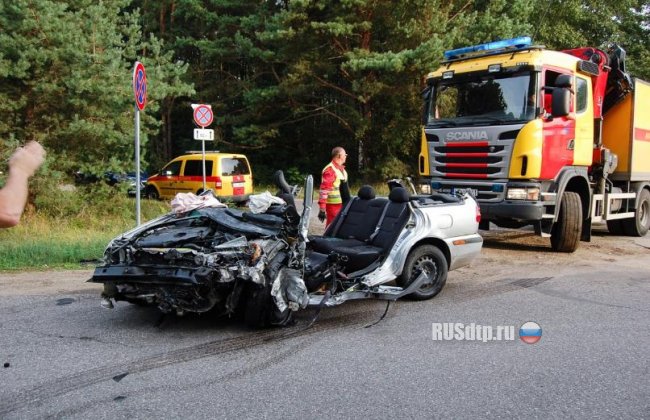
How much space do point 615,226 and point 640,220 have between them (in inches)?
20.6

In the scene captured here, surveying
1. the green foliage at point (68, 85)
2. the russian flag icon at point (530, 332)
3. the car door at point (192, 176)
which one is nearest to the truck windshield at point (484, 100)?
the russian flag icon at point (530, 332)

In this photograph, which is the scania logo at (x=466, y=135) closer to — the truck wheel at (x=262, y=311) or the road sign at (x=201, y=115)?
the truck wheel at (x=262, y=311)

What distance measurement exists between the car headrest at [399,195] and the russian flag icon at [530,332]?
1.84 metres

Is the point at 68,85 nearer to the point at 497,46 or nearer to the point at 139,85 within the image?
the point at 139,85

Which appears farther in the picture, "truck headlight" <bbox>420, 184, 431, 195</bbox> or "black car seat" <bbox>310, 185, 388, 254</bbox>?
"truck headlight" <bbox>420, 184, 431, 195</bbox>

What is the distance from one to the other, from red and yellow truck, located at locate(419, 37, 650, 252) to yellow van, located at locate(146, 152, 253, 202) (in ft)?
29.0

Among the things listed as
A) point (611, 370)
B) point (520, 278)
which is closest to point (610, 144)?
point (520, 278)

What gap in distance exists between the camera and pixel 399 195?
Answer: 21.1ft

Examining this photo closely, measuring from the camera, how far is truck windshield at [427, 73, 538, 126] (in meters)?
8.93

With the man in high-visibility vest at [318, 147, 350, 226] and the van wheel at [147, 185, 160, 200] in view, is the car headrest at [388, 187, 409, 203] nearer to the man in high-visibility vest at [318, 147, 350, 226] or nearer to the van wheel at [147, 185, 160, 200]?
the man in high-visibility vest at [318, 147, 350, 226]

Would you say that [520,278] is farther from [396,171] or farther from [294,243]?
[396,171]

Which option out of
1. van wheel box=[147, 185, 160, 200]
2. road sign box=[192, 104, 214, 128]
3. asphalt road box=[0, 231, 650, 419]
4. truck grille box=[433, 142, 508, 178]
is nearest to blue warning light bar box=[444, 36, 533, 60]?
truck grille box=[433, 142, 508, 178]

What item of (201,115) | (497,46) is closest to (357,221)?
(497,46)

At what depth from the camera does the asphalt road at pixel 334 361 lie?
3639mm
